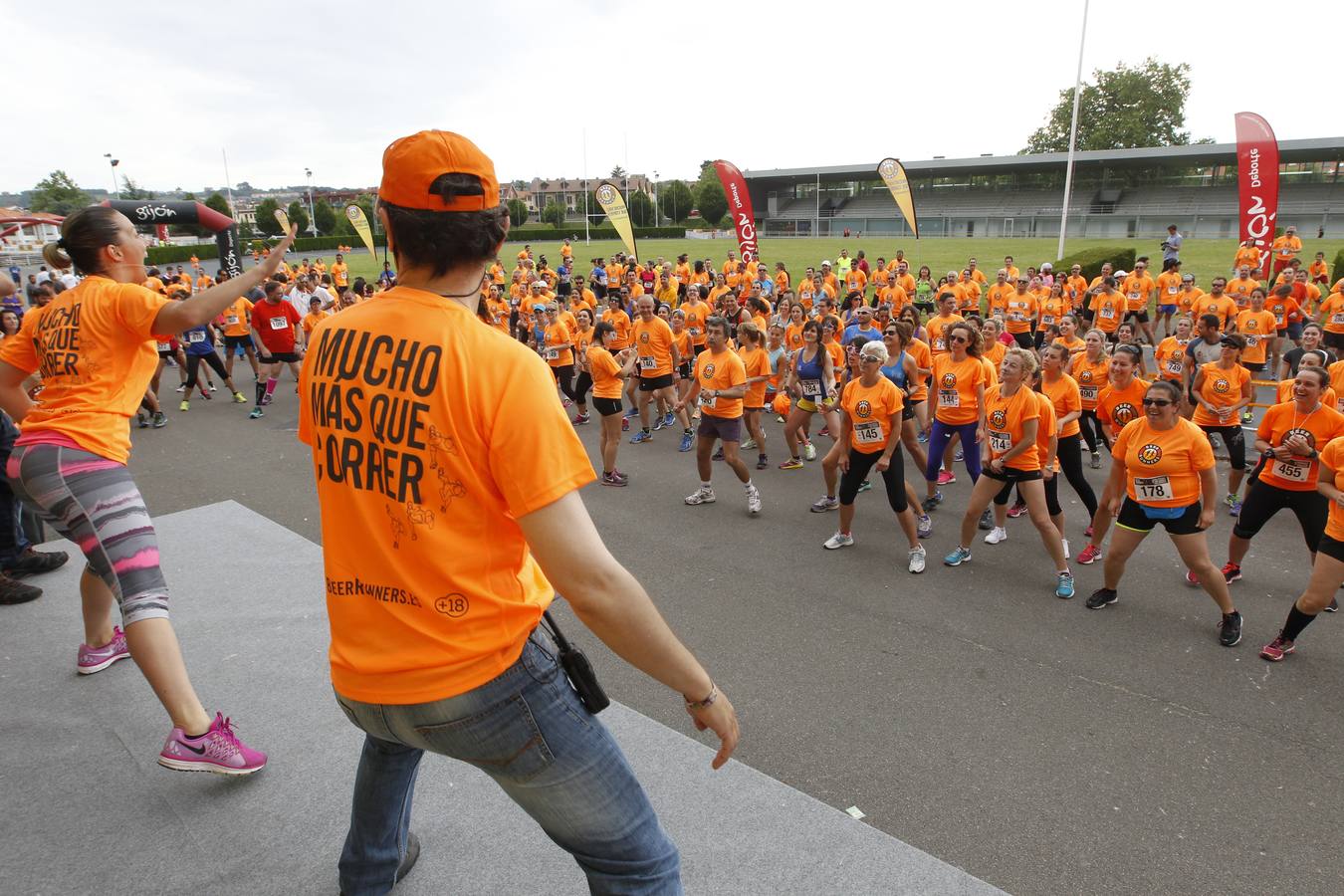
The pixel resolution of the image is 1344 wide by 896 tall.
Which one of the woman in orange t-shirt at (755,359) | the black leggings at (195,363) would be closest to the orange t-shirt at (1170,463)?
the woman in orange t-shirt at (755,359)

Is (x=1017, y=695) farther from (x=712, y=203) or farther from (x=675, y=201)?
(x=675, y=201)

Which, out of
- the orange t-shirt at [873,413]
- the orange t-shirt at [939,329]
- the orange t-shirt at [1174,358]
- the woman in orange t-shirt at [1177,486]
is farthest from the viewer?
the orange t-shirt at [939,329]

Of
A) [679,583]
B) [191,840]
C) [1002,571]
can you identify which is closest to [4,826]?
[191,840]

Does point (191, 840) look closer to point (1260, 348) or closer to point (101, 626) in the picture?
point (101, 626)

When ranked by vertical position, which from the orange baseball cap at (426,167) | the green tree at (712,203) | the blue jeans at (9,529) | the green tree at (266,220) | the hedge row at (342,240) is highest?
the green tree at (712,203)

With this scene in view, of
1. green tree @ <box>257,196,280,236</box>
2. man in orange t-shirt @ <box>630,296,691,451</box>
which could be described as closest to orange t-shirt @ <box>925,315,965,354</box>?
man in orange t-shirt @ <box>630,296,691,451</box>

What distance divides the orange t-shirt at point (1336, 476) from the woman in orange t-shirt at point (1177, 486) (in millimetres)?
546

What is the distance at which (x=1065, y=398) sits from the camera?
21.1ft

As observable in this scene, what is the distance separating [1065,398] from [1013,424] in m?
1.14

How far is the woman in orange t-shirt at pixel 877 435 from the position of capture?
19.3ft

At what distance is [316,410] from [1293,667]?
5428mm

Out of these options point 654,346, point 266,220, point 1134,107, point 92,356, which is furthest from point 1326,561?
point 1134,107

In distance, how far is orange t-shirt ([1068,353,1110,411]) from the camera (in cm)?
775

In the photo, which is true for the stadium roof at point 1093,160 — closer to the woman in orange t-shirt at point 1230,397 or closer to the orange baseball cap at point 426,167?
the woman in orange t-shirt at point 1230,397
